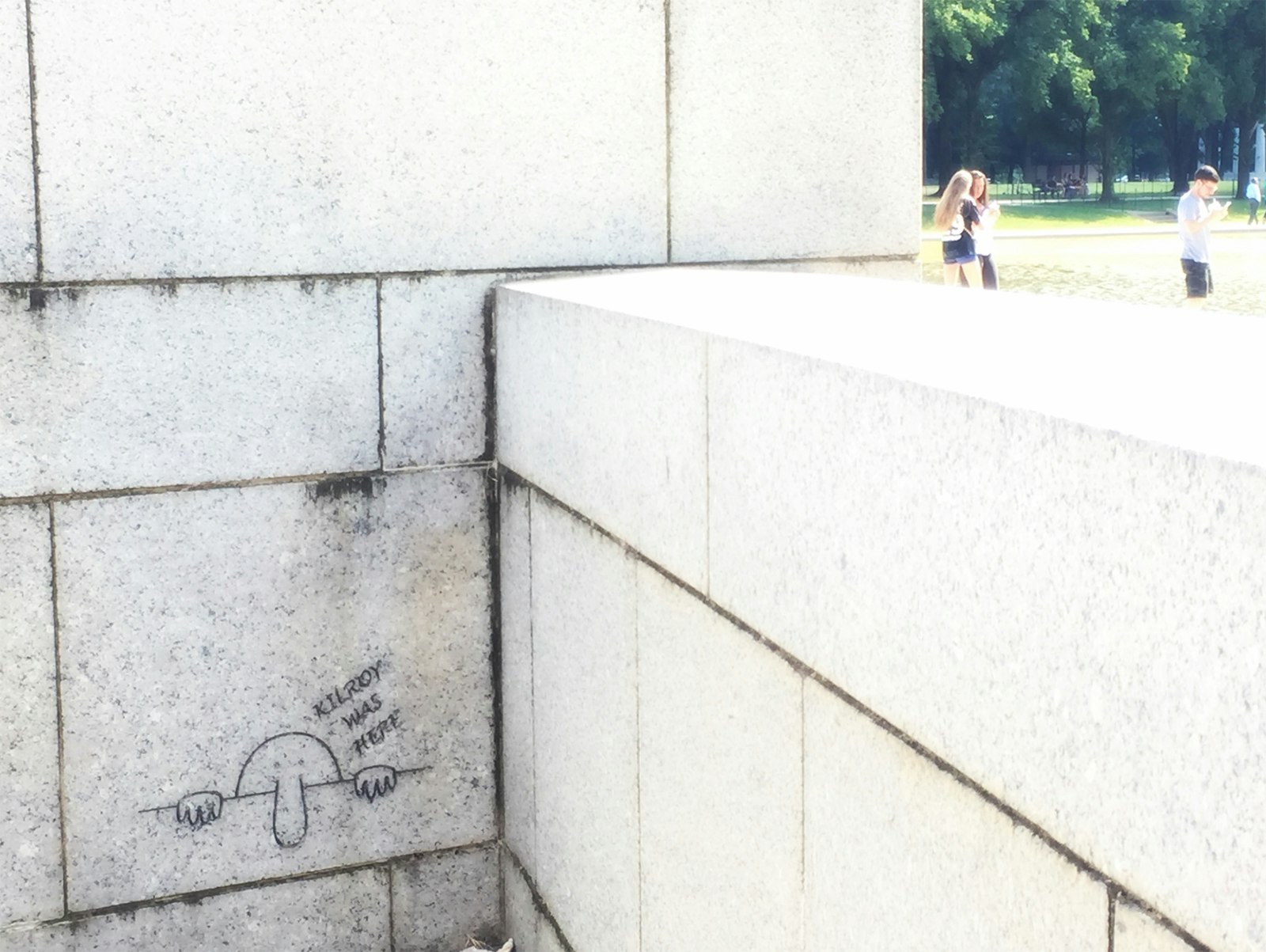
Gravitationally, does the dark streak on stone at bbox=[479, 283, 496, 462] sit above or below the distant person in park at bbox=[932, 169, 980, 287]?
below

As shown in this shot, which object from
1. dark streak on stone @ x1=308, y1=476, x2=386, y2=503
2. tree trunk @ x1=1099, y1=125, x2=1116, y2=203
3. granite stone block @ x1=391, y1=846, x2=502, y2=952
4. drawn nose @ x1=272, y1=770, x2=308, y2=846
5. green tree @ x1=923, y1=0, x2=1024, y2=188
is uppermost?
green tree @ x1=923, y1=0, x2=1024, y2=188

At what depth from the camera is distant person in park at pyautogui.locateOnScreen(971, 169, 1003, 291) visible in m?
16.8

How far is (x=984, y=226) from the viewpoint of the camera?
1684 cm

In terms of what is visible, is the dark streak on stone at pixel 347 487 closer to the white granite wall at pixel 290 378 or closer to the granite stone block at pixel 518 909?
the white granite wall at pixel 290 378

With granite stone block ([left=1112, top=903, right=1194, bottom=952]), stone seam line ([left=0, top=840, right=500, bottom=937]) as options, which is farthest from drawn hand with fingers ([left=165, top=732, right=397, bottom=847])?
granite stone block ([left=1112, top=903, right=1194, bottom=952])

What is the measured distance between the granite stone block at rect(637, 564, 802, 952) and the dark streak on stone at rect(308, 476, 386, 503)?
1580 mm

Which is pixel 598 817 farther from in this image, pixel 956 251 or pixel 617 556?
pixel 956 251

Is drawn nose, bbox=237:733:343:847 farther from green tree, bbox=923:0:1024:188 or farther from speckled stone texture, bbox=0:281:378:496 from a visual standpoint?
green tree, bbox=923:0:1024:188

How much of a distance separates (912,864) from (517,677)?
2.70 metres

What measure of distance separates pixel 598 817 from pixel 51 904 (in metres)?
1.94

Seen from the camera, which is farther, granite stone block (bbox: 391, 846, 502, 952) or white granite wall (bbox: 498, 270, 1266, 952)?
granite stone block (bbox: 391, 846, 502, 952)

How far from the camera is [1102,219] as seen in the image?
5125 cm

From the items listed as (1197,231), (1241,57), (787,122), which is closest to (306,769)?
(787,122)

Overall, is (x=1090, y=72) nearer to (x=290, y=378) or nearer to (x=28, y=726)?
(x=290, y=378)
